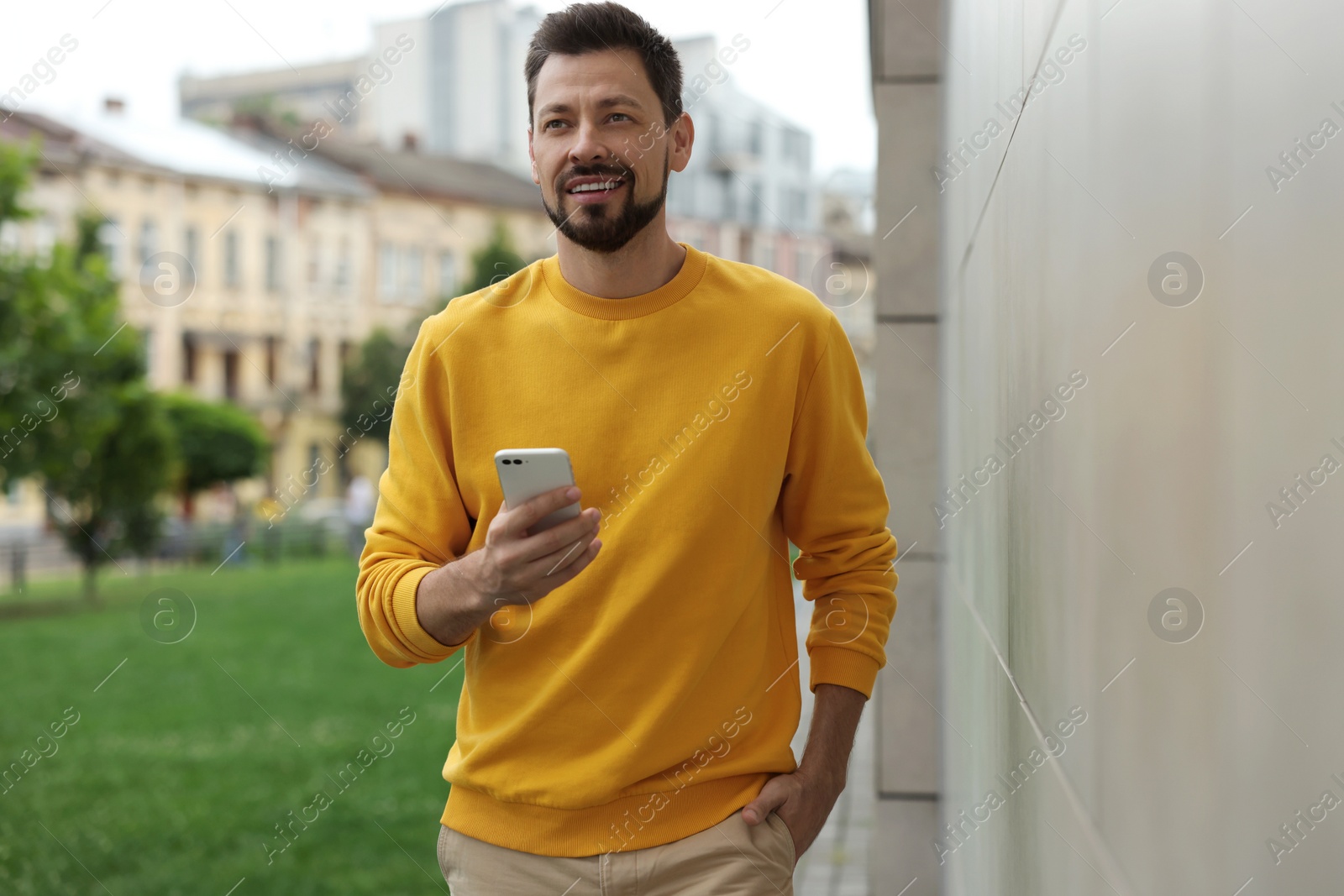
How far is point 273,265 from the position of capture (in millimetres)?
44156

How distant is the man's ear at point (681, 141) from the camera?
2201 millimetres

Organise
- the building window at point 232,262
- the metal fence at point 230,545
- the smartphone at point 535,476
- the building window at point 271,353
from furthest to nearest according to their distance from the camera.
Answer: the building window at point 271,353 < the building window at point 232,262 < the metal fence at point 230,545 < the smartphone at point 535,476

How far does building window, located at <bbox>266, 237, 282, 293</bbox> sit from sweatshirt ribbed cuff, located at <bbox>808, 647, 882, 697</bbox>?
1733 inches

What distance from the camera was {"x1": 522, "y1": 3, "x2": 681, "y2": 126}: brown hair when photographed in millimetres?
2096

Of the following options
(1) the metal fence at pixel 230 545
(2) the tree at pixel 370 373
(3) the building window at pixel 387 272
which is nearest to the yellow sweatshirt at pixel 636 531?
(1) the metal fence at pixel 230 545

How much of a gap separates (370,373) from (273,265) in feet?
16.0

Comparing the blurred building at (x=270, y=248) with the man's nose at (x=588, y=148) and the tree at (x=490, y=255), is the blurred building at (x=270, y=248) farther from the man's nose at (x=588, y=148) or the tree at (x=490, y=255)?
the man's nose at (x=588, y=148)

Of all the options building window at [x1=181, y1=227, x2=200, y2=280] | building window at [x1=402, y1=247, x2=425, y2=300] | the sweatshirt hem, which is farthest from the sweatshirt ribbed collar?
building window at [x1=402, y1=247, x2=425, y2=300]

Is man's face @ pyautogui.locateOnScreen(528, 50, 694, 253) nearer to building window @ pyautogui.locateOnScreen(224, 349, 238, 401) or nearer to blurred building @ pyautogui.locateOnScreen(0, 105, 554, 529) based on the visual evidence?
Result: blurred building @ pyautogui.locateOnScreen(0, 105, 554, 529)

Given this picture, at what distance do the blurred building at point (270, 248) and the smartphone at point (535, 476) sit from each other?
122ft

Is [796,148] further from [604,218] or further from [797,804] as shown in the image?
[797,804]

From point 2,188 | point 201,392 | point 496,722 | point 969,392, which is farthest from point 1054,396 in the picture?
point 201,392

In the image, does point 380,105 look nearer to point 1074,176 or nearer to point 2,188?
point 2,188

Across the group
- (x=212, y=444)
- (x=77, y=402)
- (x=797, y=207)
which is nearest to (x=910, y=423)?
(x=77, y=402)
